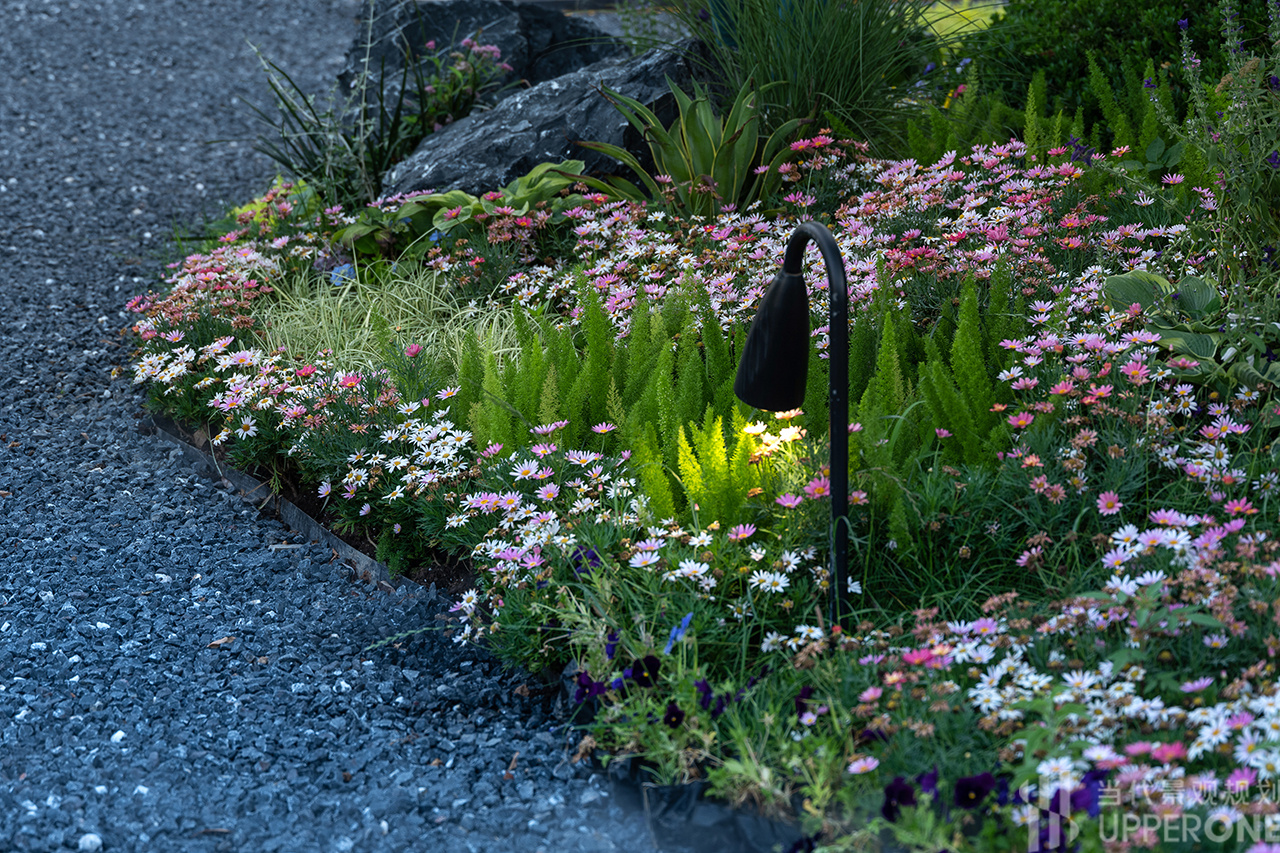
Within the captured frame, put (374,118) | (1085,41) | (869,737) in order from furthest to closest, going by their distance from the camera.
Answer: (374,118)
(1085,41)
(869,737)

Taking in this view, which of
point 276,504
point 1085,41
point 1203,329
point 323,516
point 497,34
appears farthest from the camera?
point 497,34

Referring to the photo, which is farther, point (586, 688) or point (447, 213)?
point (447, 213)

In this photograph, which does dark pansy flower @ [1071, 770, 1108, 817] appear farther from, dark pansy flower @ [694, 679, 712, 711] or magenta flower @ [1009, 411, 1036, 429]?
magenta flower @ [1009, 411, 1036, 429]

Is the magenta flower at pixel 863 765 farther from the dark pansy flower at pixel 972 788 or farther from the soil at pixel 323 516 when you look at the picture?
the soil at pixel 323 516

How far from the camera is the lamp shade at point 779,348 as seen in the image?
6.85 ft

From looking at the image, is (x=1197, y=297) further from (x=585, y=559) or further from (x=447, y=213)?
(x=447, y=213)

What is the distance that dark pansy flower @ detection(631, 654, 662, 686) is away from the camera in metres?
2.17

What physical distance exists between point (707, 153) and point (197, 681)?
304cm

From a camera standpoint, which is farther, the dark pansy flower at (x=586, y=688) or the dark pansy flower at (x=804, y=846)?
the dark pansy flower at (x=586, y=688)

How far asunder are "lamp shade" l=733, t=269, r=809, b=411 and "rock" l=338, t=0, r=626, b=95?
17.2 ft

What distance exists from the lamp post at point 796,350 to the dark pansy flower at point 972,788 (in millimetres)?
631

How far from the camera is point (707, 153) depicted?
4508mm

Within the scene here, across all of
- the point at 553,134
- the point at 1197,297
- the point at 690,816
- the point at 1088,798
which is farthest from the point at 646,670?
the point at 553,134

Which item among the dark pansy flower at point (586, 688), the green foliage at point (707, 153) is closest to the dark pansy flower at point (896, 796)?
the dark pansy flower at point (586, 688)
